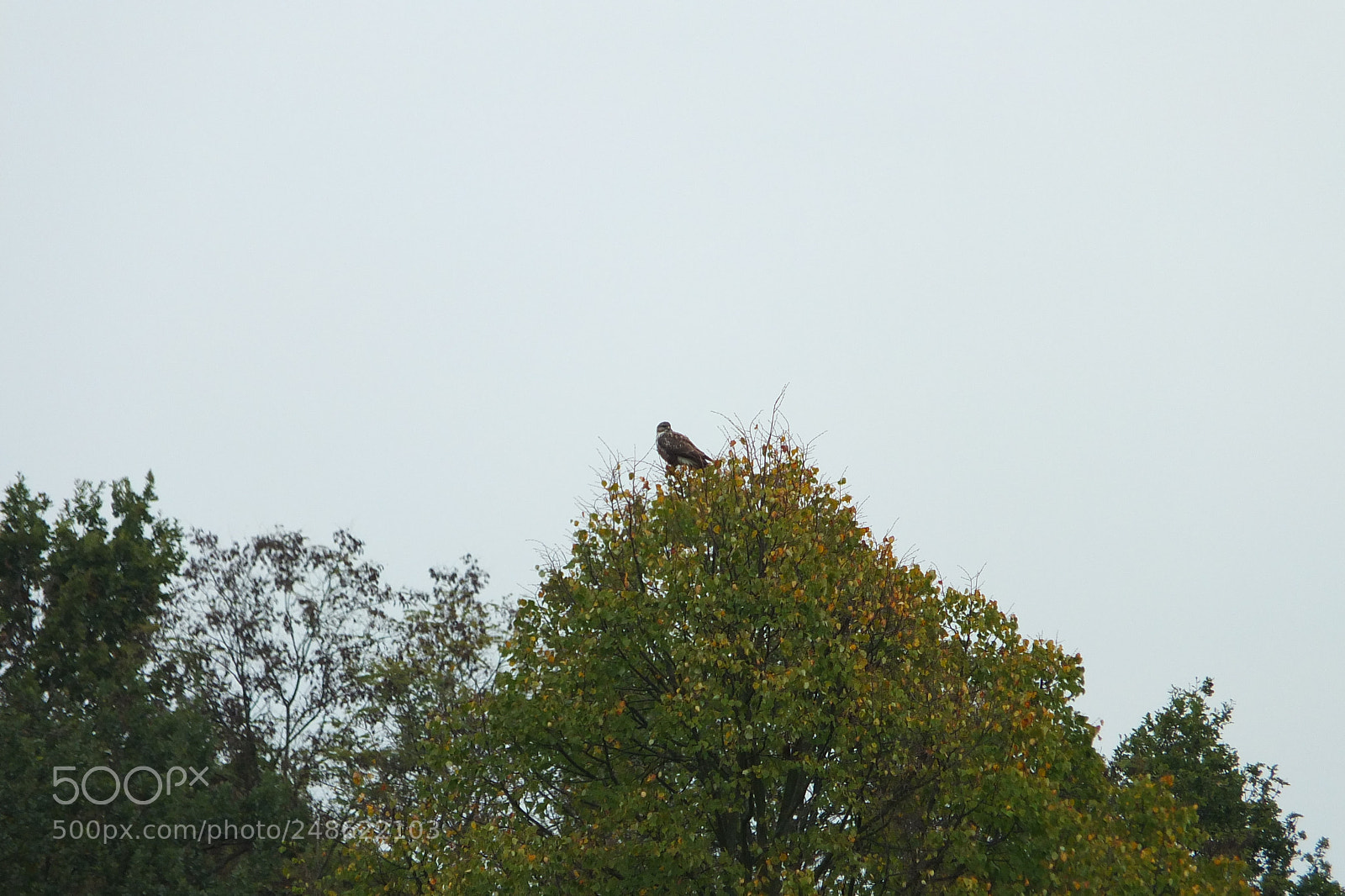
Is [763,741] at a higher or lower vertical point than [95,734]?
lower

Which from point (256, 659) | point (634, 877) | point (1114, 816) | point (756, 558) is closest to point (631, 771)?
point (634, 877)

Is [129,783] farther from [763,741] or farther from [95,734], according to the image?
[763,741]

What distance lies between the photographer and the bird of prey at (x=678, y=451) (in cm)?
2008

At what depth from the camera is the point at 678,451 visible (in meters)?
20.1

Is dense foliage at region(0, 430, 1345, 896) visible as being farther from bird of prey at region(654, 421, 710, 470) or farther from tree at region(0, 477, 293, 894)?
tree at region(0, 477, 293, 894)

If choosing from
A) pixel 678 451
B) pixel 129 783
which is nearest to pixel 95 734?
pixel 129 783

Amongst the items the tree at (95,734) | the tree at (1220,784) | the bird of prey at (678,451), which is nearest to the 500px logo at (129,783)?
the tree at (95,734)

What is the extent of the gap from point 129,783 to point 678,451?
1479cm

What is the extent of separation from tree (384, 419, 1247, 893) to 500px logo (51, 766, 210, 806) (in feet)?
34.0

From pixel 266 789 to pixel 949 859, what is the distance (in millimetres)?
16689

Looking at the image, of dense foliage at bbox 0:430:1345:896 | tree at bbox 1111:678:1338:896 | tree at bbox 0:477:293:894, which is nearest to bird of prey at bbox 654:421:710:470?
dense foliage at bbox 0:430:1345:896

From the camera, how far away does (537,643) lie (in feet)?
62.0

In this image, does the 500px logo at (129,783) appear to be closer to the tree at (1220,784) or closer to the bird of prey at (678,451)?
the bird of prey at (678,451)

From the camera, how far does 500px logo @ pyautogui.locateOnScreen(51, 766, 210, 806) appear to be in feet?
83.4
